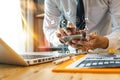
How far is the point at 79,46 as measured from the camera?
3.68ft

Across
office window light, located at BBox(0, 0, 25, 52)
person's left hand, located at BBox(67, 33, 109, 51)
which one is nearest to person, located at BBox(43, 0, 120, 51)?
person's left hand, located at BBox(67, 33, 109, 51)

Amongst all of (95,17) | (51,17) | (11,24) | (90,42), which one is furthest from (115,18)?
(11,24)

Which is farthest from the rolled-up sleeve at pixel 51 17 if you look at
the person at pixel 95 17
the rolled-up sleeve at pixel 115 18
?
the rolled-up sleeve at pixel 115 18

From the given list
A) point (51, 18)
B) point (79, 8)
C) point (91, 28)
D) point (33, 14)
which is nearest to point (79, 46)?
point (79, 8)

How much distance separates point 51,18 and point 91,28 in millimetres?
373

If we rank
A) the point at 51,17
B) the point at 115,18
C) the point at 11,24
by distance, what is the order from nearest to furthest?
1. the point at 115,18
2. the point at 51,17
3. the point at 11,24

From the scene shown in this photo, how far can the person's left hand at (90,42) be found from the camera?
1.05 m

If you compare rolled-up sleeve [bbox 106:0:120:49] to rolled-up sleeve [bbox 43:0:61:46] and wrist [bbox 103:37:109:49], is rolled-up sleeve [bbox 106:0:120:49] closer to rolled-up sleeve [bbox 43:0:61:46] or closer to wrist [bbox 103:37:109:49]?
wrist [bbox 103:37:109:49]

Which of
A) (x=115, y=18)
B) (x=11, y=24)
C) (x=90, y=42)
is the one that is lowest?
(x=90, y=42)

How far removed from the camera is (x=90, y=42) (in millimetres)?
1073

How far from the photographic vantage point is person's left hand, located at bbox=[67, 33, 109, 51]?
1046 millimetres

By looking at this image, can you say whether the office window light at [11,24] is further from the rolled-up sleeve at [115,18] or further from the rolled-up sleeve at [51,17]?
the rolled-up sleeve at [115,18]

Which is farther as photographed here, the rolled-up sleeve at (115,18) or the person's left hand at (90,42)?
the rolled-up sleeve at (115,18)

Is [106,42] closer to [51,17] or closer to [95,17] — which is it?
[95,17]
